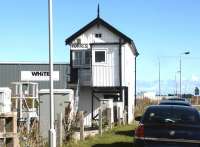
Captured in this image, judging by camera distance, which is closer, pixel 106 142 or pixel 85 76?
pixel 106 142

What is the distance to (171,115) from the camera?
621 inches

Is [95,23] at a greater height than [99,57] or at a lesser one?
greater

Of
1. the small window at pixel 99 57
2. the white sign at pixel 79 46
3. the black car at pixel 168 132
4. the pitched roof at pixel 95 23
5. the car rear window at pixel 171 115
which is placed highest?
the pitched roof at pixel 95 23

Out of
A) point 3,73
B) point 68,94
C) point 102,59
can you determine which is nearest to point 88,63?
point 102,59

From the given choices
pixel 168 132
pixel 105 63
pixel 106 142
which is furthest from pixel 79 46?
A: pixel 168 132

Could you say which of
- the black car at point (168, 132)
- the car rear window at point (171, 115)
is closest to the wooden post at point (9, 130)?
the black car at point (168, 132)

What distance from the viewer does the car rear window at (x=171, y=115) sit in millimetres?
15352

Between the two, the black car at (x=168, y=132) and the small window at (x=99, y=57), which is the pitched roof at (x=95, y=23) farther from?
the black car at (x=168, y=132)

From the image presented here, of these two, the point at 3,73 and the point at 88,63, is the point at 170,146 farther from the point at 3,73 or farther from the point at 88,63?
the point at 3,73

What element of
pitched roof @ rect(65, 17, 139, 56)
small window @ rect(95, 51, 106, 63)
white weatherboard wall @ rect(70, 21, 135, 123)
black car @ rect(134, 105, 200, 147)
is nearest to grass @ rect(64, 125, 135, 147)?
black car @ rect(134, 105, 200, 147)

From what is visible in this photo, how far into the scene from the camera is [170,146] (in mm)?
14812

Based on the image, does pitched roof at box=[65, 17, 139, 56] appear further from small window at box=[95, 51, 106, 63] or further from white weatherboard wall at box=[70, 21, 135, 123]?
small window at box=[95, 51, 106, 63]

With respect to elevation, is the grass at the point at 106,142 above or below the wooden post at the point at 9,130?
below

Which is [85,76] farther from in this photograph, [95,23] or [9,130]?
[9,130]
